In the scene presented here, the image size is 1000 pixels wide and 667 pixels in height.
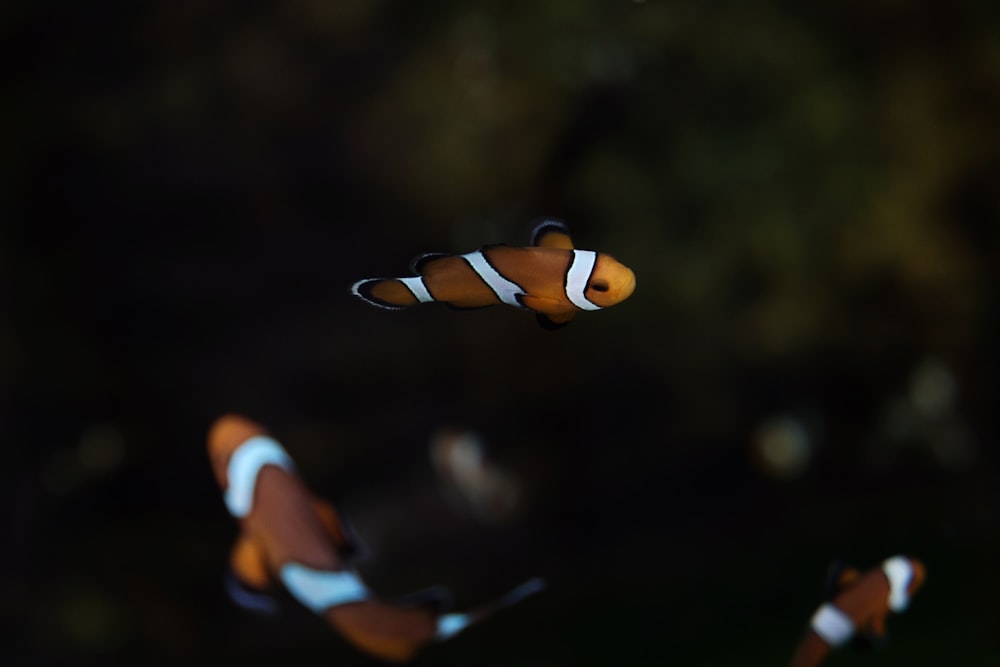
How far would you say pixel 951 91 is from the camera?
1.95 m

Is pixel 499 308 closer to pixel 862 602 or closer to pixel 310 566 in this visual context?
pixel 310 566

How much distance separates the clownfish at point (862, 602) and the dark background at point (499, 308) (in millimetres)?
650

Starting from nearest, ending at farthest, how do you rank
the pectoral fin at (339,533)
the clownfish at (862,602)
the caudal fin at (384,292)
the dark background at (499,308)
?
1. the caudal fin at (384,292)
2. the clownfish at (862,602)
3. the pectoral fin at (339,533)
4. the dark background at (499,308)

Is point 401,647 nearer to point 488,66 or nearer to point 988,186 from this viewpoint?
point 488,66

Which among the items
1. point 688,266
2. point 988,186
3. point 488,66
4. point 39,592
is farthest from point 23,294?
point 988,186

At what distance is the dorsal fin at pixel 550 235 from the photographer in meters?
0.75

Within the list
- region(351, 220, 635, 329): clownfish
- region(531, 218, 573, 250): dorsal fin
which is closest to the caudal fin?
region(351, 220, 635, 329): clownfish

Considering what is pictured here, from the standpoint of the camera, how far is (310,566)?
3.74ft

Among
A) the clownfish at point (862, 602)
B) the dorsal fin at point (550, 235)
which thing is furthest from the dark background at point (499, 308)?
the dorsal fin at point (550, 235)

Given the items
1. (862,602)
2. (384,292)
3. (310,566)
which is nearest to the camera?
(384,292)

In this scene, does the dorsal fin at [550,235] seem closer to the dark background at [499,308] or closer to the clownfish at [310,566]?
the clownfish at [310,566]

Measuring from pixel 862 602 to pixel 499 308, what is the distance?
1227 millimetres

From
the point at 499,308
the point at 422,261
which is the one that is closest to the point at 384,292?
the point at 422,261

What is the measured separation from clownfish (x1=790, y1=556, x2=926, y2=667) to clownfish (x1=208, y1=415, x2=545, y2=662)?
45 centimetres
